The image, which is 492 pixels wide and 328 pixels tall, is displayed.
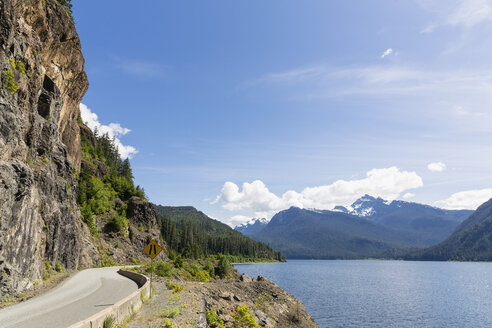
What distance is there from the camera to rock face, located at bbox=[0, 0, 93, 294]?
2011 cm

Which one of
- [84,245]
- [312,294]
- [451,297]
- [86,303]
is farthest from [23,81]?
[451,297]

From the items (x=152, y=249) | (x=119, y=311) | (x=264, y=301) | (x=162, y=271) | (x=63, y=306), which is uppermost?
(x=152, y=249)

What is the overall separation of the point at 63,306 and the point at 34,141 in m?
17.4

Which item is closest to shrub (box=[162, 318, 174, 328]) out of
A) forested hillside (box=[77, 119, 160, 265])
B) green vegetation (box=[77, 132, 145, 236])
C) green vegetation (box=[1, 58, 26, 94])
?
green vegetation (box=[1, 58, 26, 94])

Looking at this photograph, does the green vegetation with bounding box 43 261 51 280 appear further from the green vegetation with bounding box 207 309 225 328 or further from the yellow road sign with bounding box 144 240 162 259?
the green vegetation with bounding box 207 309 225 328

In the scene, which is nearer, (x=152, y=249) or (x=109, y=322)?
(x=109, y=322)

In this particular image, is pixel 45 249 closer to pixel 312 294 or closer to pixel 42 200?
pixel 42 200

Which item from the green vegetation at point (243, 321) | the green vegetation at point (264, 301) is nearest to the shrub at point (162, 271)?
the green vegetation at point (264, 301)

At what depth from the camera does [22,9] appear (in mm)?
25703

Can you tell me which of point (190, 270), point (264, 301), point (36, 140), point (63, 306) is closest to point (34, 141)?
point (36, 140)

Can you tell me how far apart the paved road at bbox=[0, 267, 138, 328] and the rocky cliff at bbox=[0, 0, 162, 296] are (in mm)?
2283

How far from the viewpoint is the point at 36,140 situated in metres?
29.4

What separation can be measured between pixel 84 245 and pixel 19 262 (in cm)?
2780

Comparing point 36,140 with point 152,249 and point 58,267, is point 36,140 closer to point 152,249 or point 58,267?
point 58,267
